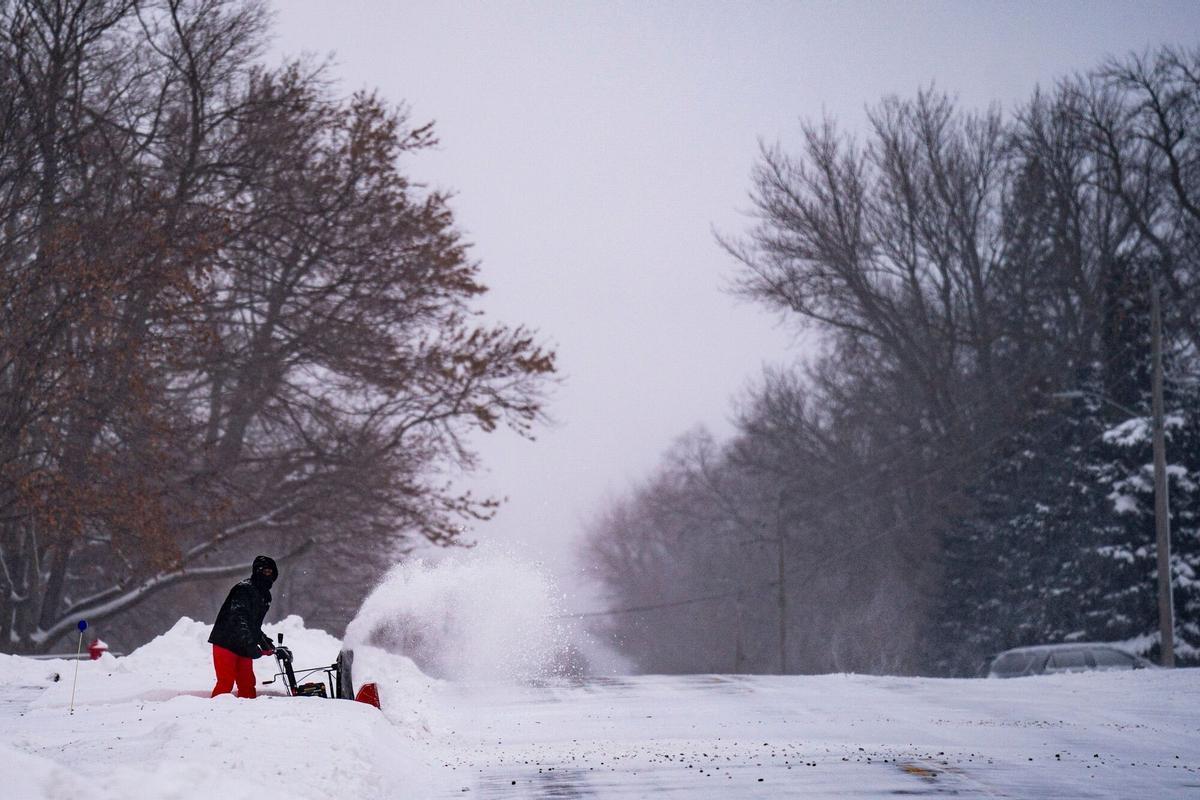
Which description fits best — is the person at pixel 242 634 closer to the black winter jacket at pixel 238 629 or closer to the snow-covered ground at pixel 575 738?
the black winter jacket at pixel 238 629

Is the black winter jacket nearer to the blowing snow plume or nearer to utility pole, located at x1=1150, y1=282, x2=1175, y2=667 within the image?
the blowing snow plume

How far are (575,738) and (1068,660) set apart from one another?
18949 mm

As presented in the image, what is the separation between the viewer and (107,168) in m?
28.3

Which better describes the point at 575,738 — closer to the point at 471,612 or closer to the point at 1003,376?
the point at 471,612

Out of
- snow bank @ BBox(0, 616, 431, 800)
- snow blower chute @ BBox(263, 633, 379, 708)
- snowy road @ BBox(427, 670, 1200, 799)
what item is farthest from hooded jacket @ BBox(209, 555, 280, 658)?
snowy road @ BBox(427, 670, 1200, 799)

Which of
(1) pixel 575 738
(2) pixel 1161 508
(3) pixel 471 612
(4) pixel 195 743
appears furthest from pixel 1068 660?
(4) pixel 195 743

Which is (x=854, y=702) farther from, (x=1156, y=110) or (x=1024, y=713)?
(x=1156, y=110)

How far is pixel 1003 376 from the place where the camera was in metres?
51.2

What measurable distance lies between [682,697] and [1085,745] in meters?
6.75

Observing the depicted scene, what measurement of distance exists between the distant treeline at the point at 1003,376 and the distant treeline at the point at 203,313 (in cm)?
2107

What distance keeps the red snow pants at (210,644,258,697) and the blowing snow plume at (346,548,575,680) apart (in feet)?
9.76

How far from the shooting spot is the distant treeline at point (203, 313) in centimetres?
2516

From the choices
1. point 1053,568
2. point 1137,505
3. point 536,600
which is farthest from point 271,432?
point 1053,568

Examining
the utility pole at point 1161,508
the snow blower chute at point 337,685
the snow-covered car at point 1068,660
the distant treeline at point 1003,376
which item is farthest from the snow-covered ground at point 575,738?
the distant treeline at point 1003,376
